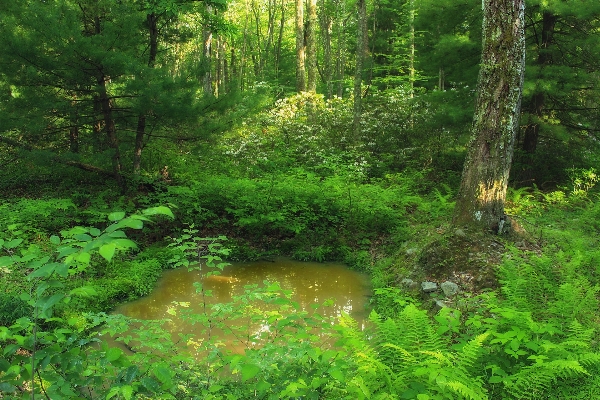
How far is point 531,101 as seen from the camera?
10273 millimetres

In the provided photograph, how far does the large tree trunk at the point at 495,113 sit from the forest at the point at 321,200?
0.03 meters

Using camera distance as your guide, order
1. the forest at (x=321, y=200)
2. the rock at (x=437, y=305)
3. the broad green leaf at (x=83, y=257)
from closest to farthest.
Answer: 1. the broad green leaf at (x=83, y=257)
2. the forest at (x=321, y=200)
3. the rock at (x=437, y=305)

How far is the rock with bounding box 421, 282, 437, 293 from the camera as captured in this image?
19.3ft

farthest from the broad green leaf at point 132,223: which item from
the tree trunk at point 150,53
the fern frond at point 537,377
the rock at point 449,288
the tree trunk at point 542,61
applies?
the tree trunk at point 542,61

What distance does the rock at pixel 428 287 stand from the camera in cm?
589

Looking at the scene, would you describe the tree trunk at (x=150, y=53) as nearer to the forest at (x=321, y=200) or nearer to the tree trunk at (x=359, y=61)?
the forest at (x=321, y=200)

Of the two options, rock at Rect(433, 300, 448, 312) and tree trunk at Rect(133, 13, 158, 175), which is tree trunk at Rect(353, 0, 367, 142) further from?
rock at Rect(433, 300, 448, 312)

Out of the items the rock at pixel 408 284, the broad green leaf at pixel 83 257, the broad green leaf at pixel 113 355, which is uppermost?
the broad green leaf at pixel 83 257

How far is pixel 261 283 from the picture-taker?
758 cm

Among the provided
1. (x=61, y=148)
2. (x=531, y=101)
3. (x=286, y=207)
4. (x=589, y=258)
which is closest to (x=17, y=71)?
(x=61, y=148)

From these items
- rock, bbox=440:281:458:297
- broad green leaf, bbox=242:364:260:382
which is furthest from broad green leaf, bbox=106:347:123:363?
rock, bbox=440:281:458:297

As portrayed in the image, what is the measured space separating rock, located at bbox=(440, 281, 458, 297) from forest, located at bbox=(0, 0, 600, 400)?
0.08 feet

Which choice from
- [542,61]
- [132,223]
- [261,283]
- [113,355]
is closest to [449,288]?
[261,283]

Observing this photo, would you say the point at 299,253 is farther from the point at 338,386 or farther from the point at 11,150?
the point at 11,150
